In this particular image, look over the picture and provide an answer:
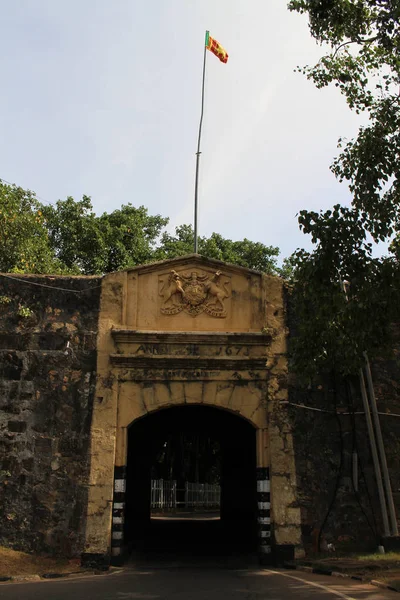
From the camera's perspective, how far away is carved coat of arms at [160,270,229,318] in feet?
35.1

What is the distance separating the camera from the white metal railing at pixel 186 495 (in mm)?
25264

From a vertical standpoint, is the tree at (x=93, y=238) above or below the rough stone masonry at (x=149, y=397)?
above

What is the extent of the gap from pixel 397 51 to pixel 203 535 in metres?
11.2

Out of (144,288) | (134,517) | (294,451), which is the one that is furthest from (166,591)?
(134,517)

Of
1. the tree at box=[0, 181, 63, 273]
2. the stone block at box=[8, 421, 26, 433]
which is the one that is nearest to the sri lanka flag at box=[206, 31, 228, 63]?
the tree at box=[0, 181, 63, 273]

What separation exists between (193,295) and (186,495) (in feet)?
67.5

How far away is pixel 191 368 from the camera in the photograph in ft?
33.9

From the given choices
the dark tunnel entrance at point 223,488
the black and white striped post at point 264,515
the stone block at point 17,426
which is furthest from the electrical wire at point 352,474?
the stone block at point 17,426

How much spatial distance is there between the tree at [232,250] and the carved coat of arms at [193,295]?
11787 millimetres

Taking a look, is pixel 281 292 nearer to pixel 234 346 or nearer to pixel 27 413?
pixel 234 346

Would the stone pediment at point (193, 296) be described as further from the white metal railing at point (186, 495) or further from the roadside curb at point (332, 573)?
the white metal railing at point (186, 495)

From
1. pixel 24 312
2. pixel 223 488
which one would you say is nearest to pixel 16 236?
pixel 24 312

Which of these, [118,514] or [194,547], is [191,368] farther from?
[194,547]

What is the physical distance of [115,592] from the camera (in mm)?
7145
